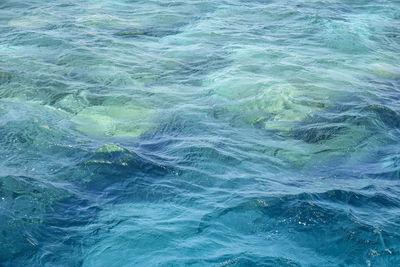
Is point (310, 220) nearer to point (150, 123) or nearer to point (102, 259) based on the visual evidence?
point (102, 259)

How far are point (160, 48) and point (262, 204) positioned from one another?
5.58 m

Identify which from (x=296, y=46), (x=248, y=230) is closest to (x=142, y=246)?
(x=248, y=230)

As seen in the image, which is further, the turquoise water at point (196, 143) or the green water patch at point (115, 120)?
the green water patch at point (115, 120)

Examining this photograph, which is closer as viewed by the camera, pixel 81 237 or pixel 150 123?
pixel 81 237

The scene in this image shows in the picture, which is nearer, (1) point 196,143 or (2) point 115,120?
(1) point 196,143

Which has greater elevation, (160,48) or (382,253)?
(160,48)

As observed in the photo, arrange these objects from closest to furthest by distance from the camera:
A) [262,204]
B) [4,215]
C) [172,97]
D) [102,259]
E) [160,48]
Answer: [102,259]
[4,215]
[262,204]
[172,97]
[160,48]

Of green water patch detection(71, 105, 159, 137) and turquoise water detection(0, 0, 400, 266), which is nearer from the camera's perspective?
turquoise water detection(0, 0, 400, 266)

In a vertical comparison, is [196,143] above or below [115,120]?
below

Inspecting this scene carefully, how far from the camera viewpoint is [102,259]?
461 centimetres

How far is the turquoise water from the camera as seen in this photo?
15.9 feet

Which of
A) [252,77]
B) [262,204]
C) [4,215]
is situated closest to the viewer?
[4,215]

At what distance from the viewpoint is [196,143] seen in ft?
21.6

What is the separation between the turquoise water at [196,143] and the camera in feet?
15.9
